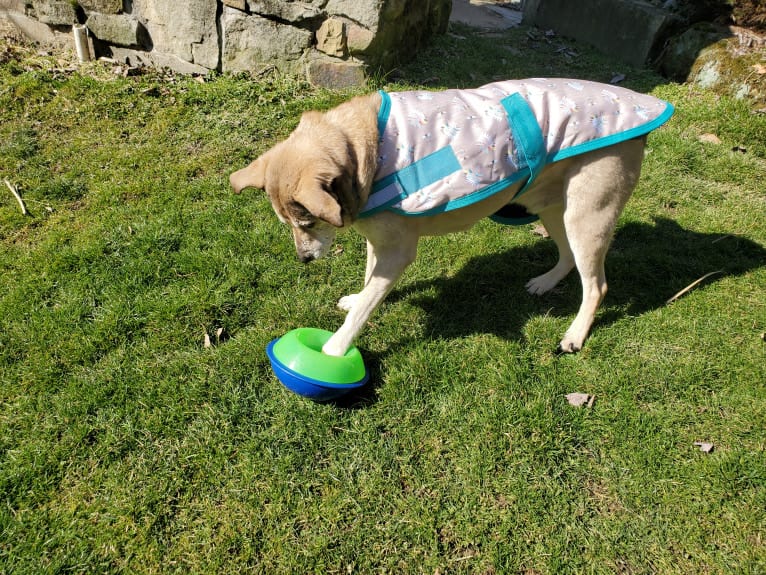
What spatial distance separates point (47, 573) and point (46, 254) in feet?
10.2

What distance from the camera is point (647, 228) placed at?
5.73 m

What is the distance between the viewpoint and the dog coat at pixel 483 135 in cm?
337

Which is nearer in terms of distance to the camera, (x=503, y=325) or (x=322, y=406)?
(x=322, y=406)

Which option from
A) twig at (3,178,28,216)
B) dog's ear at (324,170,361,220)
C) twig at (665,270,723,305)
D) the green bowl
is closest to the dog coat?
dog's ear at (324,170,361,220)

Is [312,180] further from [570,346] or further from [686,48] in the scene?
[686,48]

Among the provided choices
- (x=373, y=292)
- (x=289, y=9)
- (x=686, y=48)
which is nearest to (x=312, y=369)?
(x=373, y=292)

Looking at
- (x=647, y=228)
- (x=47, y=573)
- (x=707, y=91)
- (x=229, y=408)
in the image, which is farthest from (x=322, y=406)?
(x=707, y=91)

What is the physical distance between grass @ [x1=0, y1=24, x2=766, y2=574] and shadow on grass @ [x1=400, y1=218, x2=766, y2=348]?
3 centimetres

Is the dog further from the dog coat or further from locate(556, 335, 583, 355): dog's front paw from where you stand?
locate(556, 335, 583, 355): dog's front paw

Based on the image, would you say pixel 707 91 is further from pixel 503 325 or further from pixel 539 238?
pixel 503 325

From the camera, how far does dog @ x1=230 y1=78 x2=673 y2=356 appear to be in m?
3.29

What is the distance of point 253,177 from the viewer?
11.8 ft

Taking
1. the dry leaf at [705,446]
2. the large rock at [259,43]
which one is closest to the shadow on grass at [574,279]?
the dry leaf at [705,446]

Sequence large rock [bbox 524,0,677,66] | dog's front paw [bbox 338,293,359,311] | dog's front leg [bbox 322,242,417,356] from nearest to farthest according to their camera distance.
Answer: dog's front leg [bbox 322,242,417,356] → dog's front paw [bbox 338,293,359,311] → large rock [bbox 524,0,677,66]
